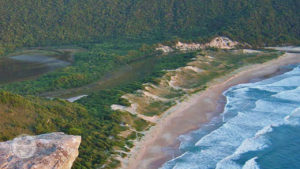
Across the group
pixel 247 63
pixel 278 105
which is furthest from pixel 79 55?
pixel 278 105

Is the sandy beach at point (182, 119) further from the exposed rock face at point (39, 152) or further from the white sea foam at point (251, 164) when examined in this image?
the exposed rock face at point (39, 152)

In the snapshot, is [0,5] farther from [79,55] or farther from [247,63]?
[247,63]

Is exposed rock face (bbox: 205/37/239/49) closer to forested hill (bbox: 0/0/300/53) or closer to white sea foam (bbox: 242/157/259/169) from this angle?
forested hill (bbox: 0/0/300/53)

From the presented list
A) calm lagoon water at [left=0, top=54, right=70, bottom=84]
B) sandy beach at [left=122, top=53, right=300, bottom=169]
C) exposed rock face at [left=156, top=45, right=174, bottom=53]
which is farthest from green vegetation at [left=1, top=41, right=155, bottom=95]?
sandy beach at [left=122, top=53, right=300, bottom=169]

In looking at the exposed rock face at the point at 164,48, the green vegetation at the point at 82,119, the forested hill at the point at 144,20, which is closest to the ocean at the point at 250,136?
the green vegetation at the point at 82,119

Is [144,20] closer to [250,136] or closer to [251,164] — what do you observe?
[250,136]

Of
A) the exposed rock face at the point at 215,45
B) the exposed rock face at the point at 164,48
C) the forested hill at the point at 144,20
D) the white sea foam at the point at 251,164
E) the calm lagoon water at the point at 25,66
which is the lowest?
the white sea foam at the point at 251,164
